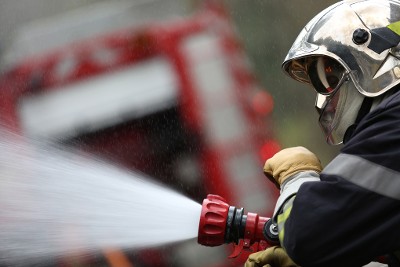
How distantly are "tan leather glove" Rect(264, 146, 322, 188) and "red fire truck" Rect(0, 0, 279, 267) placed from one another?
3.53 metres

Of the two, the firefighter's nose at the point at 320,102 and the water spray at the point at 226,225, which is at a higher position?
the firefighter's nose at the point at 320,102

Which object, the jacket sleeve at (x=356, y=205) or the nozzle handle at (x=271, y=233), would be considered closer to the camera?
the jacket sleeve at (x=356, y=205)

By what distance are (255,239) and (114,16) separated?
507 cm

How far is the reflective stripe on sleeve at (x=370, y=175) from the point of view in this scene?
2078mm

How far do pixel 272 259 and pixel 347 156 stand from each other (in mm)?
586

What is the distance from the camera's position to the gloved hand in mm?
2588

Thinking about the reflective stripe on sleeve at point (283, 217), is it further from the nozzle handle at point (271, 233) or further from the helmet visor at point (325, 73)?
the helmet visor at point (325, 73)

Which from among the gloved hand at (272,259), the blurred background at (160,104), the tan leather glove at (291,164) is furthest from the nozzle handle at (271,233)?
the blurred background at (160,104)

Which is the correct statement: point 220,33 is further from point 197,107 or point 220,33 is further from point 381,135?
point 381,135

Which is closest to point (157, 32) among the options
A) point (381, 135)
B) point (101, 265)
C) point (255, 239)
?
point (101, 265)

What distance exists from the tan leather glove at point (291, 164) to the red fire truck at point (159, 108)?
11.6 feet

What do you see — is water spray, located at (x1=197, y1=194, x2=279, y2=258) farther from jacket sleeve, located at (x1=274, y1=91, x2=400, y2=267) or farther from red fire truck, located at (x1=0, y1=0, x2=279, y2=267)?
red fire truck, located at (x1=0, y1=0, x2=279, y2=267)

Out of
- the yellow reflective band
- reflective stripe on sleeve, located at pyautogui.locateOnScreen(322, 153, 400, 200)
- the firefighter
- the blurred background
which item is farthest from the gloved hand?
the blurred background

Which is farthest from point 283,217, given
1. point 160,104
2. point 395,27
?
point 160,104
